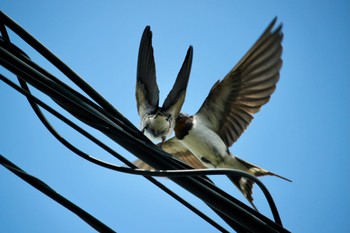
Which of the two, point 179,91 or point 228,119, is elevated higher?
point 228,119

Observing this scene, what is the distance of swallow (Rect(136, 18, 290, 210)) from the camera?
9.78 feet

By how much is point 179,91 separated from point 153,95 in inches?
16.1

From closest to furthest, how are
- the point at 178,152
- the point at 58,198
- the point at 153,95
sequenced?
the point at 58,198 → the point at 153,95 → the point at 178,152

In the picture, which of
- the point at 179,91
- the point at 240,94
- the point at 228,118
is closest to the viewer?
the point at 179,91

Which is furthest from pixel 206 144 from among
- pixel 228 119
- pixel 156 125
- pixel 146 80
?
pixel 146 80

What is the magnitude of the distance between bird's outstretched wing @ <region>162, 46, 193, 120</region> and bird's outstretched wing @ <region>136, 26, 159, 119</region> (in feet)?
0.44

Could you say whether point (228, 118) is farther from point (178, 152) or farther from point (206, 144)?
point (178, 152)

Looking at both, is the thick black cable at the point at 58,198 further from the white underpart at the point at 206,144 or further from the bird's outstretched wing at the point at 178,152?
the bird's outstretched wing at the point at 178,152

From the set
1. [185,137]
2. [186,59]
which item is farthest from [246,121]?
[186,59]

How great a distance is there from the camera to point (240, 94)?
10.8 ft

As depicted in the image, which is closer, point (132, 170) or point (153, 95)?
point (132, 170)

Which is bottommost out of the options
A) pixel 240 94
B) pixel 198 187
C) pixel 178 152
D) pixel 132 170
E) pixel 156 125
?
pixel 198 187

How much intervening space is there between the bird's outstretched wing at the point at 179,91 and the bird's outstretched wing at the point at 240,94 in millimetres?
440

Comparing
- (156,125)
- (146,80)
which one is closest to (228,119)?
(156,125)
